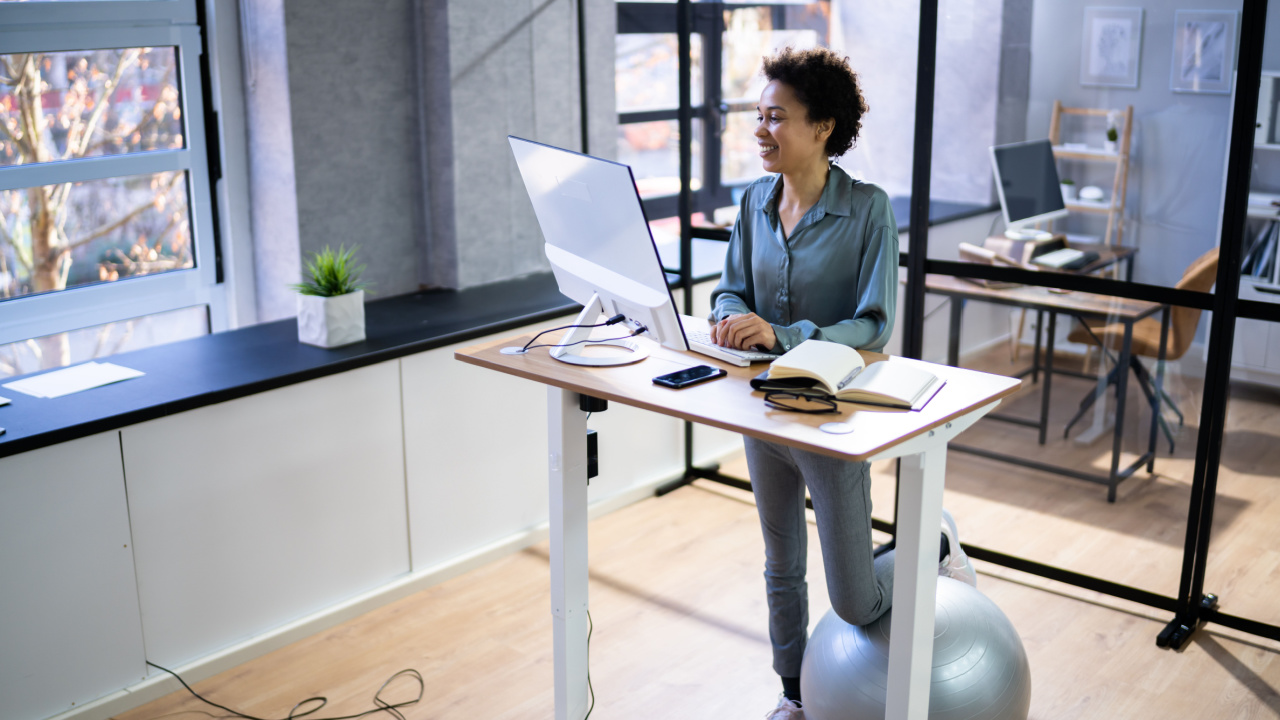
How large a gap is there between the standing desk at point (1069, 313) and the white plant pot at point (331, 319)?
1.73 meters

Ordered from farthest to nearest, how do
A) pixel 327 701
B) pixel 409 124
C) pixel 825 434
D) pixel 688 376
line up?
pixel 409 124, pixel 327 701, pixel 688 376, pixel 825 434

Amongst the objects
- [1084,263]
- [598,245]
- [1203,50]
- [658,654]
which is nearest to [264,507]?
[658,654]

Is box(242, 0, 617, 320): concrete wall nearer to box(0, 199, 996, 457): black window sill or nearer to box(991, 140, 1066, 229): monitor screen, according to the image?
box(0, 199, 996, 457): black window sill

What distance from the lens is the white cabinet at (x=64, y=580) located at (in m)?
2.54

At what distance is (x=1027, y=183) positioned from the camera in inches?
127

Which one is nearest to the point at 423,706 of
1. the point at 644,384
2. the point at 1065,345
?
the point at 644,384

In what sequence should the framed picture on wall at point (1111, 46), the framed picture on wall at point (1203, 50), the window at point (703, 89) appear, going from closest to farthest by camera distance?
the framed picture on wall at point (1203, 50) → the framed picture on wall at point (1111, 46) → the window at point (703, 89)

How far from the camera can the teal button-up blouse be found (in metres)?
2.23

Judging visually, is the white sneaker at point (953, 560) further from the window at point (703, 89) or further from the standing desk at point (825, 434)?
the window at point (703, 89)

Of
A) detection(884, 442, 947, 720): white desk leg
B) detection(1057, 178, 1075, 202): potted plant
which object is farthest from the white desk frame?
detection(1057, 178, 1075, 202): potted plant

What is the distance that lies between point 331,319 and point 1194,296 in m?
2.37

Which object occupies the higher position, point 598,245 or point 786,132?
point 786,132

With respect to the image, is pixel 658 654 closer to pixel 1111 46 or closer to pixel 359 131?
pixel 359 131

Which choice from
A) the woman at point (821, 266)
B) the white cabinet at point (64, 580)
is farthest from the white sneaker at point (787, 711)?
the white cabinet at point (64, 580)
